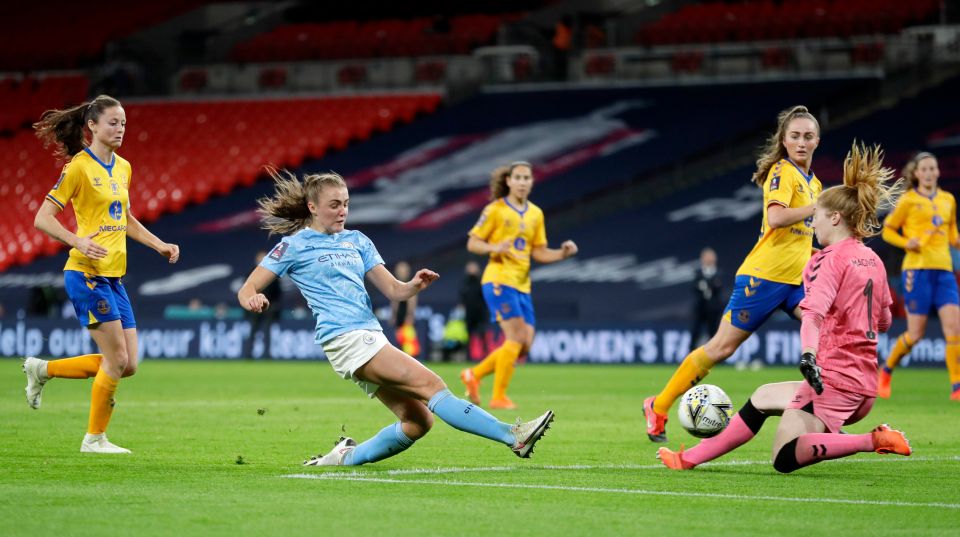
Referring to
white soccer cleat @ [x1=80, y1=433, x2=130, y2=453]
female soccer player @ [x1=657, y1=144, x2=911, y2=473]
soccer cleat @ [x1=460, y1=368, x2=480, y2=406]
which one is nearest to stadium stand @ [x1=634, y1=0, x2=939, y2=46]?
soccer cleat @ [x1=460, y1=368, x2=480, y2=406]

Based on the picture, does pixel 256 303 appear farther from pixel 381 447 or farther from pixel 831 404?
pixel 831 404

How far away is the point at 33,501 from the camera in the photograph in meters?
7.07

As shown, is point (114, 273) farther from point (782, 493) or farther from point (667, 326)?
point (667, 326)

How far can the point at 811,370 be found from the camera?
726 centimetres

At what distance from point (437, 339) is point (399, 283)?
19.2 metres

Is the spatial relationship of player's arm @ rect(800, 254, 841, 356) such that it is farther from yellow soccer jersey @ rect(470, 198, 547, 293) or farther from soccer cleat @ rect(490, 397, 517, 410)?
yellow soccer jersey @ rect(470, 198, 547, 293)

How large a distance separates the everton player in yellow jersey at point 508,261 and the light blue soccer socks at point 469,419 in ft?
20.1

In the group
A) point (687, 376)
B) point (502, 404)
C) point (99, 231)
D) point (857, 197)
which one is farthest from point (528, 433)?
point (502, 404)

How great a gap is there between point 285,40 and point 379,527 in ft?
114

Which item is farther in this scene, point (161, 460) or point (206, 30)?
point (206, 30)

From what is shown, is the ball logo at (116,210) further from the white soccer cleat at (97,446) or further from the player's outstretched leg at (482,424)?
the player's outstretched leg at (482,424)

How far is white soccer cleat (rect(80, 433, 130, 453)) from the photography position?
31.7 feet

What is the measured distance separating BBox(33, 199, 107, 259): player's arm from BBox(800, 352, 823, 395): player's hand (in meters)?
4.48

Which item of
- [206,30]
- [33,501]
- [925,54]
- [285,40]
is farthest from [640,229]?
[33,501]
